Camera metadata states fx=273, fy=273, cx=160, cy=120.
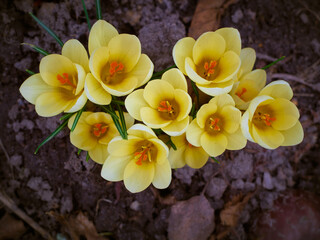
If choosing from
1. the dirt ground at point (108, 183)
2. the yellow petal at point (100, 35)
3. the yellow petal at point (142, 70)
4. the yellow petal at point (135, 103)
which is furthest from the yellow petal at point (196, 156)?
the yellow petal at point (100, 35)

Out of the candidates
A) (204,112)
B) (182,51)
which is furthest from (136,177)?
(182,51)

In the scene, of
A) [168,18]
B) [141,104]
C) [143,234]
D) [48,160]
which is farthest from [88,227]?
[168,18]

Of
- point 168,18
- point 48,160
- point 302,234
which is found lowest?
point 302,234

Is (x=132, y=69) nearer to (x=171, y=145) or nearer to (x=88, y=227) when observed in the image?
(x=171, y=145)

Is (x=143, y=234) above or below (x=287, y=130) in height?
below

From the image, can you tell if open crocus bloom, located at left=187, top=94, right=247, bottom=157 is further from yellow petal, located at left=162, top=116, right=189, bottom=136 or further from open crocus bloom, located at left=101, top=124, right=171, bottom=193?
open crocus bloom, located at left=101, top=124, right=171, bottom=193

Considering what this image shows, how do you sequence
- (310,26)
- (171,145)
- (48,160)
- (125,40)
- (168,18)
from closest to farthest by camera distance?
(125,40) < (171,145) < (48,160) < (168,18) < (310,26)
